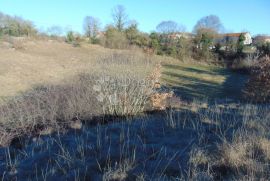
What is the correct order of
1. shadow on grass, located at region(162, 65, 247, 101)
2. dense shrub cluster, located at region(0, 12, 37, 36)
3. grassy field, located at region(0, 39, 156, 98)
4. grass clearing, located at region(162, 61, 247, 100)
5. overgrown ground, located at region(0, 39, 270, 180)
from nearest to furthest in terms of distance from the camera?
overgrown ground, located at region(0, 39, 270, 180)
grassy field, located at region(0, 39, 156, 98)
shadow on grass, located at region(162, 65, 247, 101)
grass clearing, located at region(162, 61, 247, 100)
dense shrub cluster, located at region(0, 12, 37, 36)

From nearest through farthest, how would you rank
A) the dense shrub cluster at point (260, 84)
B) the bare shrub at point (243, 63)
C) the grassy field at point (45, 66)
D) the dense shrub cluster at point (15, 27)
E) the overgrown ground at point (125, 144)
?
the overgrown ground at point (125, 144) < the grassy field at point (45, 66) < the dense shrub cluster at point (260, 84) < the bare shrub at point (243, 63) < the dense shrub cluster at point (15, 27)

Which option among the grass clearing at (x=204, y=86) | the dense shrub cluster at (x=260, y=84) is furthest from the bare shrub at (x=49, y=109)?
the grass clearing at (x=204, y=86)

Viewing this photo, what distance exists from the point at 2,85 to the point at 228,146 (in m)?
12.8

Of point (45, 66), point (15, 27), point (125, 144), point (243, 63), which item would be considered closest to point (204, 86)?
point (45, 66)

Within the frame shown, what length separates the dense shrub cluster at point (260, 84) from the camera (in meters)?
12.3

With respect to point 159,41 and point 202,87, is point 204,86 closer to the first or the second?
point 202,87

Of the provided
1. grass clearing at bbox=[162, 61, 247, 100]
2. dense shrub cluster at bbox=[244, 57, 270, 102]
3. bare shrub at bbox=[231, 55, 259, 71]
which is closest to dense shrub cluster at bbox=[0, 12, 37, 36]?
grass clearing at bbox=[162, 61, 247, 100]

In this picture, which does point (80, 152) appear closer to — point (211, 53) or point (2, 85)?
point (2, 85)

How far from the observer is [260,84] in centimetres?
1264

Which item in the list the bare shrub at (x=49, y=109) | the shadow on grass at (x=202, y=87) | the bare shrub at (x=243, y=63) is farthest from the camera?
the bare shrub at (x=243, y=63)

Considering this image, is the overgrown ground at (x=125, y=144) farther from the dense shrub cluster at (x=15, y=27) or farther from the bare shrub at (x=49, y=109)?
the dense shrub cluster at (x=15, y=27)

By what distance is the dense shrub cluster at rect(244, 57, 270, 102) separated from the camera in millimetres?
12312

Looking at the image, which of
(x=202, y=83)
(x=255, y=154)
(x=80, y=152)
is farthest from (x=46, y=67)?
(x=255, y=154)

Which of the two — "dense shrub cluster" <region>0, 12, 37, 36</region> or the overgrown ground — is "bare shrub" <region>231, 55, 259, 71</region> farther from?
the overgrown ground
